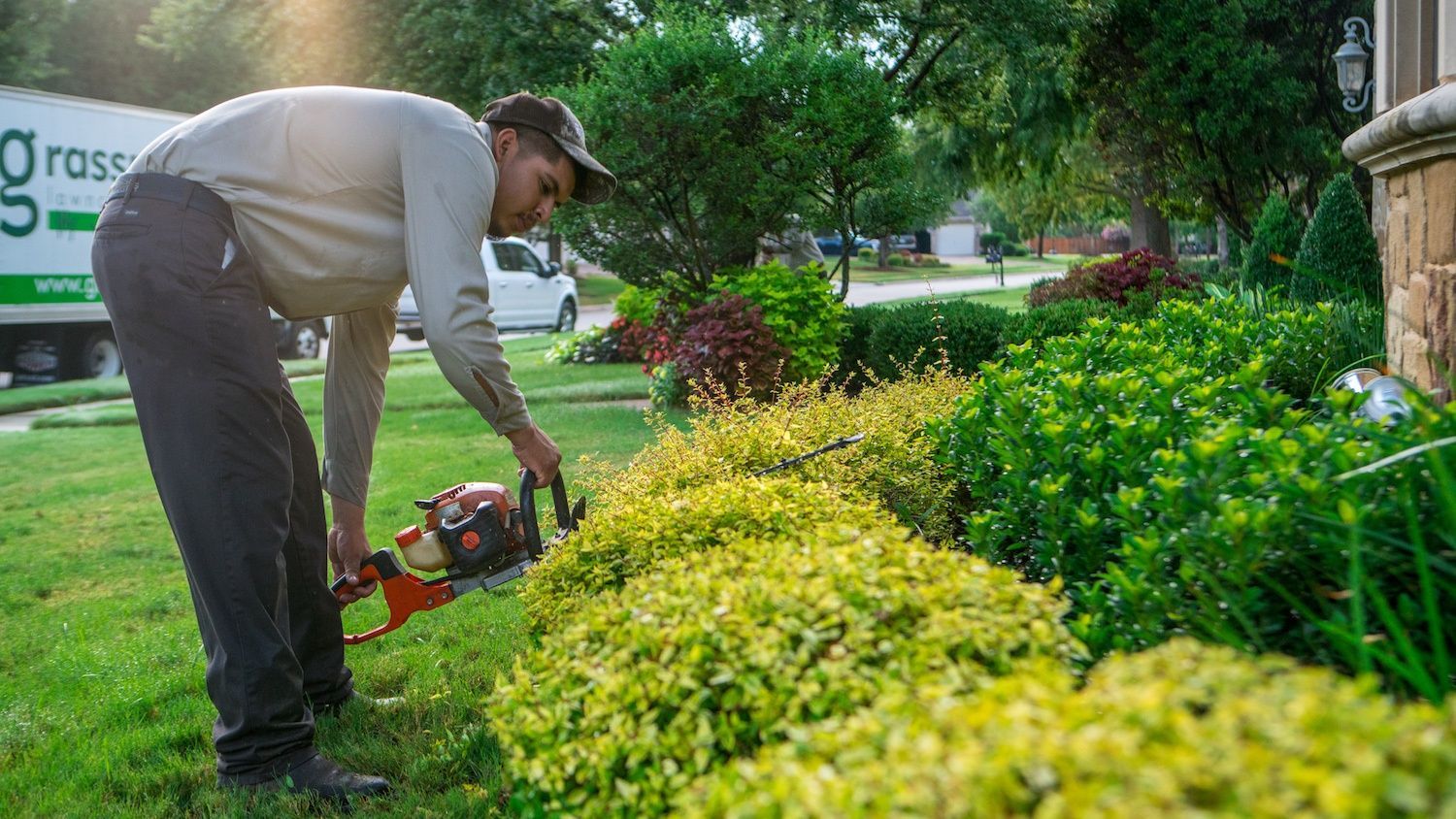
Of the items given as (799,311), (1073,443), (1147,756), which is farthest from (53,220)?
(1147,756)

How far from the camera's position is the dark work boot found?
10.3 ft

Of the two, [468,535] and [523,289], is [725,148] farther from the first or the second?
[523,289]

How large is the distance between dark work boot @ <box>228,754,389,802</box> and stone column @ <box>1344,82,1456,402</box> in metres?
2.94

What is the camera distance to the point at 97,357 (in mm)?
16516

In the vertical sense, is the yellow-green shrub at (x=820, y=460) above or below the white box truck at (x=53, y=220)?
below

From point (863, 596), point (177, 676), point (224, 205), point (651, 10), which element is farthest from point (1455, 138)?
point (651, 10)

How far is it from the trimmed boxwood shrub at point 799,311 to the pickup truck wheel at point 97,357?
10.5 m

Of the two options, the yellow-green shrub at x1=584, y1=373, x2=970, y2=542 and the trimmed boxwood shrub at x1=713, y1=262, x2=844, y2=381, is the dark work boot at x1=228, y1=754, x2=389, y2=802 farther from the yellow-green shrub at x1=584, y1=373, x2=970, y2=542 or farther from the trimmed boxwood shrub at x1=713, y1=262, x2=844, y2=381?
the trimmed boxwood shrub at x1=713, y1=262, x2=844, y2=381

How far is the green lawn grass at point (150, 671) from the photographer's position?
3293mm

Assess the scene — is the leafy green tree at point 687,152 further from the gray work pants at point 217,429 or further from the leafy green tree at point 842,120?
the gray work pants at point 217,429

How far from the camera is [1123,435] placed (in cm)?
258

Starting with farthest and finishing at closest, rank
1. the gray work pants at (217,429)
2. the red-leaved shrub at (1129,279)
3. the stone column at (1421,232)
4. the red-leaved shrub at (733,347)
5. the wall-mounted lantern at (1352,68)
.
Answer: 1. the wall-mounted lantern at (1352,68)
2. the red-leaved shrub at (1129,279)
3. the red-leaved shrub at (733,347)
4. the stone column at (1421,232)
5. the gray work pants at (217,429)

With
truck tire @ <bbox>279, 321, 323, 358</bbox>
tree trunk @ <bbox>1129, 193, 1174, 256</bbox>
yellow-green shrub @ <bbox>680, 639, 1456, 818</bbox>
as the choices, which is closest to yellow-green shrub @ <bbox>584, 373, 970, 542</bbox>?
yellow-green shrub @ <bbox>680, 639, 1456, 818</bbox>

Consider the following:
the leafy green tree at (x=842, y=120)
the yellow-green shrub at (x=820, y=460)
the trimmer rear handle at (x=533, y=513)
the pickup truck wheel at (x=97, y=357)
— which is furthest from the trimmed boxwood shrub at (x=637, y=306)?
the trimmer rear handle at (x=533, y=513)
